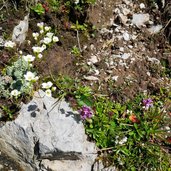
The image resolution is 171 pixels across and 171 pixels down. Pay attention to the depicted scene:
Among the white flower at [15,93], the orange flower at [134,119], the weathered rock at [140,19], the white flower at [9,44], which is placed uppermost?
the weathered rock at [140,19]

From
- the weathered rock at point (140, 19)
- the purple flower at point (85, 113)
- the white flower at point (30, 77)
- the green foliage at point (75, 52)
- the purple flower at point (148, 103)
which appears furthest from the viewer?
the weathered rock at point (140, 19)

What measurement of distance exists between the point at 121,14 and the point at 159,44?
0.64 metres

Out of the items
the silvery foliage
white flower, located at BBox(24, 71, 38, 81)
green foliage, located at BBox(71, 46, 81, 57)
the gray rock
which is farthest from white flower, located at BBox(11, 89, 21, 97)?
green foliage, located at BBox(71, 46, 81, 57)

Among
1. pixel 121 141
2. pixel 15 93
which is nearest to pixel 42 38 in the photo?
Result: pixel 15 93

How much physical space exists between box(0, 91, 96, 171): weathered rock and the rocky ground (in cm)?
33

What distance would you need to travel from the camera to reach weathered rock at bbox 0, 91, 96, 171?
3854 millimetres

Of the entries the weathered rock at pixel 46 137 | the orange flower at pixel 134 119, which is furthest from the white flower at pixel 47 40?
the orange flower at pixel 134 119

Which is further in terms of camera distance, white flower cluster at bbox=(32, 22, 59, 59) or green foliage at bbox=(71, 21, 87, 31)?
green foliage at bbox=(71, 21, 87, 31)

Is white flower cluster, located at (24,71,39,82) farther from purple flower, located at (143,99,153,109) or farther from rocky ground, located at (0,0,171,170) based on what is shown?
purple flower, located at (143,99,153,109)

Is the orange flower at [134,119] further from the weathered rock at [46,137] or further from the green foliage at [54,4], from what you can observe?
the green foliage at [54,4]

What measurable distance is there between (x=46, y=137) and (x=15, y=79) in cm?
74

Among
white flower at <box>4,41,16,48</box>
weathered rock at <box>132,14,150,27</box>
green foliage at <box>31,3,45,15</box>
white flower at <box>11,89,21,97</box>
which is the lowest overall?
white flower at <box>11,89,21,97</box>

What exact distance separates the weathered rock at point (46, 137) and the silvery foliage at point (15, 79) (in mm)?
186

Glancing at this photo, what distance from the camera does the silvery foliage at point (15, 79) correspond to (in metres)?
3.99
